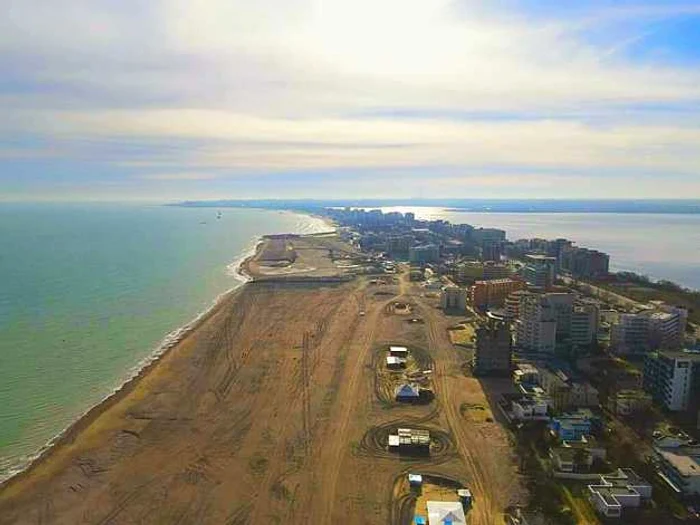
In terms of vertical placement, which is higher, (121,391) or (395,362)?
(395,362)

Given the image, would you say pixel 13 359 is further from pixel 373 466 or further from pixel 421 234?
pixel 421 234

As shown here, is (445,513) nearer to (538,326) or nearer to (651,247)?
(538,326)

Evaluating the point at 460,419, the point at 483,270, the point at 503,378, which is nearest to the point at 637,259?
the point at 483,270

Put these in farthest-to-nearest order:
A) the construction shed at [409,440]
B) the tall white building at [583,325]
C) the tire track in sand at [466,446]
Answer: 1. the tall white building at [583,325]
2. the construction shed at [409,440]
3. the tire track in sand at [466,446]

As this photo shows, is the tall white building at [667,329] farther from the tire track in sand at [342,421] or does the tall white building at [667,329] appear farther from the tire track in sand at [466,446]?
the tire track in sand at [342,421]

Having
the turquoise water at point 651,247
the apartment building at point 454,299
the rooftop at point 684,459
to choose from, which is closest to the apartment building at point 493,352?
the rooftop at point 684,459

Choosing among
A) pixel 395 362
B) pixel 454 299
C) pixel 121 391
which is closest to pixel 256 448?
pixel 121 391
